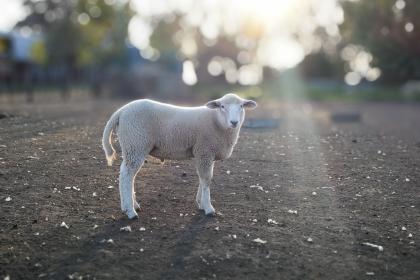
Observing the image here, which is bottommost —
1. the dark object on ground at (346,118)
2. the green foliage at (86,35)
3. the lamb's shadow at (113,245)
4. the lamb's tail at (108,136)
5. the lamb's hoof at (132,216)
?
the lamb's shadow at (113,245)

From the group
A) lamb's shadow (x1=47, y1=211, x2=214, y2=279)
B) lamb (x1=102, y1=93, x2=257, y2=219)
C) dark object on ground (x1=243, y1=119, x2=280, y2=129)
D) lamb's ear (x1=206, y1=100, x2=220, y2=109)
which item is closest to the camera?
lamb's shadow (x1=47, y1=211, x2=214, y2=279)

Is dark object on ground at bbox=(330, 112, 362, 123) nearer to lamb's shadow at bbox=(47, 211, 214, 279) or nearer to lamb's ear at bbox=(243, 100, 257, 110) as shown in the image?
lamb's ear at bbox=(243, 100, 257, 110)

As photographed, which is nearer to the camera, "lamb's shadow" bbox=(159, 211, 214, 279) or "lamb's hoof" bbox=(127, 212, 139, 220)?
"lamb's shadow" bbox=(159, 211, 214, 279)

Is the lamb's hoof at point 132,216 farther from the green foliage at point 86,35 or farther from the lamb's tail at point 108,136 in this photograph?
the green foliage at point 86,35

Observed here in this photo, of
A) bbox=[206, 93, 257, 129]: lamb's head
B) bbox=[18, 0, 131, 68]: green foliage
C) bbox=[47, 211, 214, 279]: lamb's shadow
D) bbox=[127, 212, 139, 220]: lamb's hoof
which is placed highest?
bbox=[18, 0, 131, 68]: green foliage

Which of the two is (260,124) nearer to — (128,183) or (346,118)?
(346,118)

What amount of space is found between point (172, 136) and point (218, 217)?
1.31 m

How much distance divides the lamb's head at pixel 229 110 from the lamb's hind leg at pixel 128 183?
4.03ft

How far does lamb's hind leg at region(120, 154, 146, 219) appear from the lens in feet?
22.0

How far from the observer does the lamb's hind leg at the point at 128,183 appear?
265 inches

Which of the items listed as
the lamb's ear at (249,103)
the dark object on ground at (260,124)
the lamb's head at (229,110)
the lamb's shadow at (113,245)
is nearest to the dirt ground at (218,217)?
the lamb's shadow at (113,245)

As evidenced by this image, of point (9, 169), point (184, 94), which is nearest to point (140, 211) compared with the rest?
point (9, 169)

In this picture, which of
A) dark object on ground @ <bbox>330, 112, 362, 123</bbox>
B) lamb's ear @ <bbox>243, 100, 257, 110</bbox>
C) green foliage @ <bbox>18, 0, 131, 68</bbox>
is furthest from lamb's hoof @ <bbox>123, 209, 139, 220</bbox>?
green foliage @ <bbox>18, 0, 131, 68</bbox>

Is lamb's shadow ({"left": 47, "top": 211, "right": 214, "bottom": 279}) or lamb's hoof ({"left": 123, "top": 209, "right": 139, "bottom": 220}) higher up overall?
lamb's hoof ({"left": 123, "top": 209, "right": 139, "bottom": 220})
